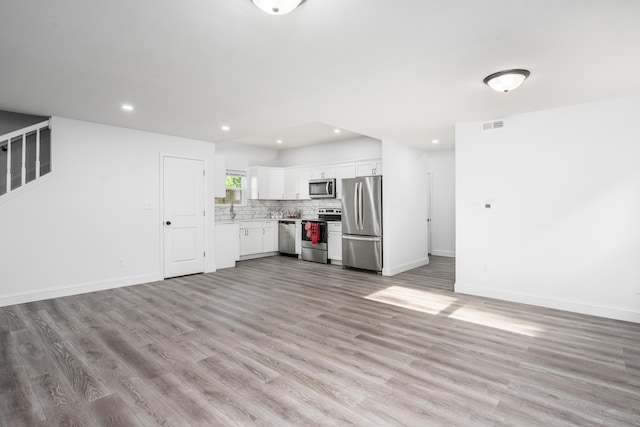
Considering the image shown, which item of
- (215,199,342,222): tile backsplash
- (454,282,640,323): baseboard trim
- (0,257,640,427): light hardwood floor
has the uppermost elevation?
(215,199,342,222): tile backsplash

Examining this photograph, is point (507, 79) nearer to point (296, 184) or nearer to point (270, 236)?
point (296, 184)

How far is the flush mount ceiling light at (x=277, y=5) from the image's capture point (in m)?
1.81

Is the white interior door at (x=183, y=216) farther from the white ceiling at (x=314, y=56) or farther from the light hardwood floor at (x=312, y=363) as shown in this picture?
the white ceiling at (x=314, y=56)

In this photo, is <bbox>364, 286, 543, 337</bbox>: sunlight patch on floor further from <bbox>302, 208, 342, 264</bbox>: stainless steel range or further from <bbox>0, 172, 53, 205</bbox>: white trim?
<bbox>0, 172, 53, 205</bbox>: white trim

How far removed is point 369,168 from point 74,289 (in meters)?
5.21

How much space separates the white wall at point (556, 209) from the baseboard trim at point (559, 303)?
11mm

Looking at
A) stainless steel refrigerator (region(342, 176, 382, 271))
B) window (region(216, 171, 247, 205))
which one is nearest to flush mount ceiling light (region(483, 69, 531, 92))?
stainless steel refrigerator (region(342, 176, 382, 271))

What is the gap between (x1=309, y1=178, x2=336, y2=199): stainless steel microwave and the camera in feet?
23.0

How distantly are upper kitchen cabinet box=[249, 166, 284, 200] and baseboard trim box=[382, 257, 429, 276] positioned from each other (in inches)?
135

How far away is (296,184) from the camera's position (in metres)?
7.82

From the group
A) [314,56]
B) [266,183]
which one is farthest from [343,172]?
[314,56]

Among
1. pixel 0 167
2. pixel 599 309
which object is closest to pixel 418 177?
pixel 599 309

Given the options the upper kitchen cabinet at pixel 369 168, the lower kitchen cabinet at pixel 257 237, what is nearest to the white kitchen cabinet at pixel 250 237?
the lower kitchen cabinet at pixel 257 237

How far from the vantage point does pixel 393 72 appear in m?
2.94
